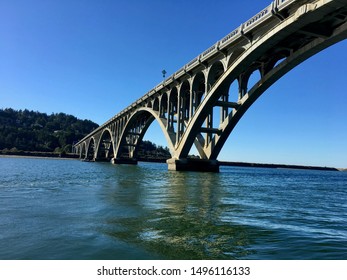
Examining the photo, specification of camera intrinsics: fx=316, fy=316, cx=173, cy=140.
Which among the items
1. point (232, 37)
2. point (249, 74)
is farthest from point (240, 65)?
point (249, 74)

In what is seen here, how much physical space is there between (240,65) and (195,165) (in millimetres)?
16137

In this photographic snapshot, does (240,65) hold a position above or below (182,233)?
above

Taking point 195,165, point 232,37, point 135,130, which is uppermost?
point 232,37

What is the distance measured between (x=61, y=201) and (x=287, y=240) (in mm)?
9236

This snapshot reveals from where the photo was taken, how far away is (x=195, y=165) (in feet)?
143

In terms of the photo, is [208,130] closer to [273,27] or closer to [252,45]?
[252,45]

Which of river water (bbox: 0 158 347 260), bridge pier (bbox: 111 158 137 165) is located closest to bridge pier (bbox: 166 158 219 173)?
river water (bbox: 0 158 347 260)

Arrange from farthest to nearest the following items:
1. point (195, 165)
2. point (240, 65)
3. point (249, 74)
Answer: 1. point (195, 165)
2. point (249, 74)
3. point (240, 65)

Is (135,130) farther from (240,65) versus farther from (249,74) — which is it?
(240,65)

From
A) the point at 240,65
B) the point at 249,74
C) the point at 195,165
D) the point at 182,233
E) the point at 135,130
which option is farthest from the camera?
the point at 135,130

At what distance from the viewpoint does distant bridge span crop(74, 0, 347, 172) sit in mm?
25598

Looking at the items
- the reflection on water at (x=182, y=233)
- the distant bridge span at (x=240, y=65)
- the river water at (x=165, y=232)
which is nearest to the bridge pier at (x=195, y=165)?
the distant bridge span at (x=240, y=65)

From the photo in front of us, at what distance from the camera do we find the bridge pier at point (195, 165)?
4316 centimetres
